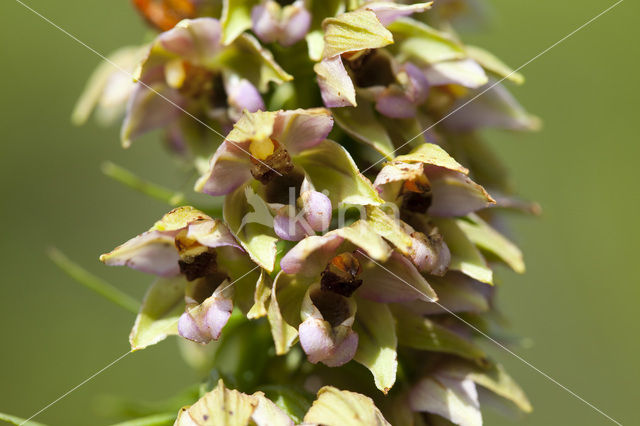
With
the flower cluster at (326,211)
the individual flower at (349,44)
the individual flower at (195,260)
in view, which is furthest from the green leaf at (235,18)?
→ the individual flower at (195,260)

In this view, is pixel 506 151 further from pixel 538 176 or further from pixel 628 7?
pixel 628 7

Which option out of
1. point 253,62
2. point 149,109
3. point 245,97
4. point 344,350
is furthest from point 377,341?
point 149,109

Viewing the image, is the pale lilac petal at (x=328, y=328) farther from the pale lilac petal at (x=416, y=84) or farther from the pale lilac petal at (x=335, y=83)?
the pale lilac petal at (x=416, y=84)

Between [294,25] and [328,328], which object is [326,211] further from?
[294,25]

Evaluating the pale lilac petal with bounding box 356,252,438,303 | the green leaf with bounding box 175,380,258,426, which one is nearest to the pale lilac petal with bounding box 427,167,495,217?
the pale lilac petal with bounding box 356,252,438,303

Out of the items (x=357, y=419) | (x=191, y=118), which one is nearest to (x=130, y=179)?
(x=191, y=118)

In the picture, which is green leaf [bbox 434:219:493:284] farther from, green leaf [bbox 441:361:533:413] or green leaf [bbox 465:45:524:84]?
green leaf [bbox 465:45:524:84]
